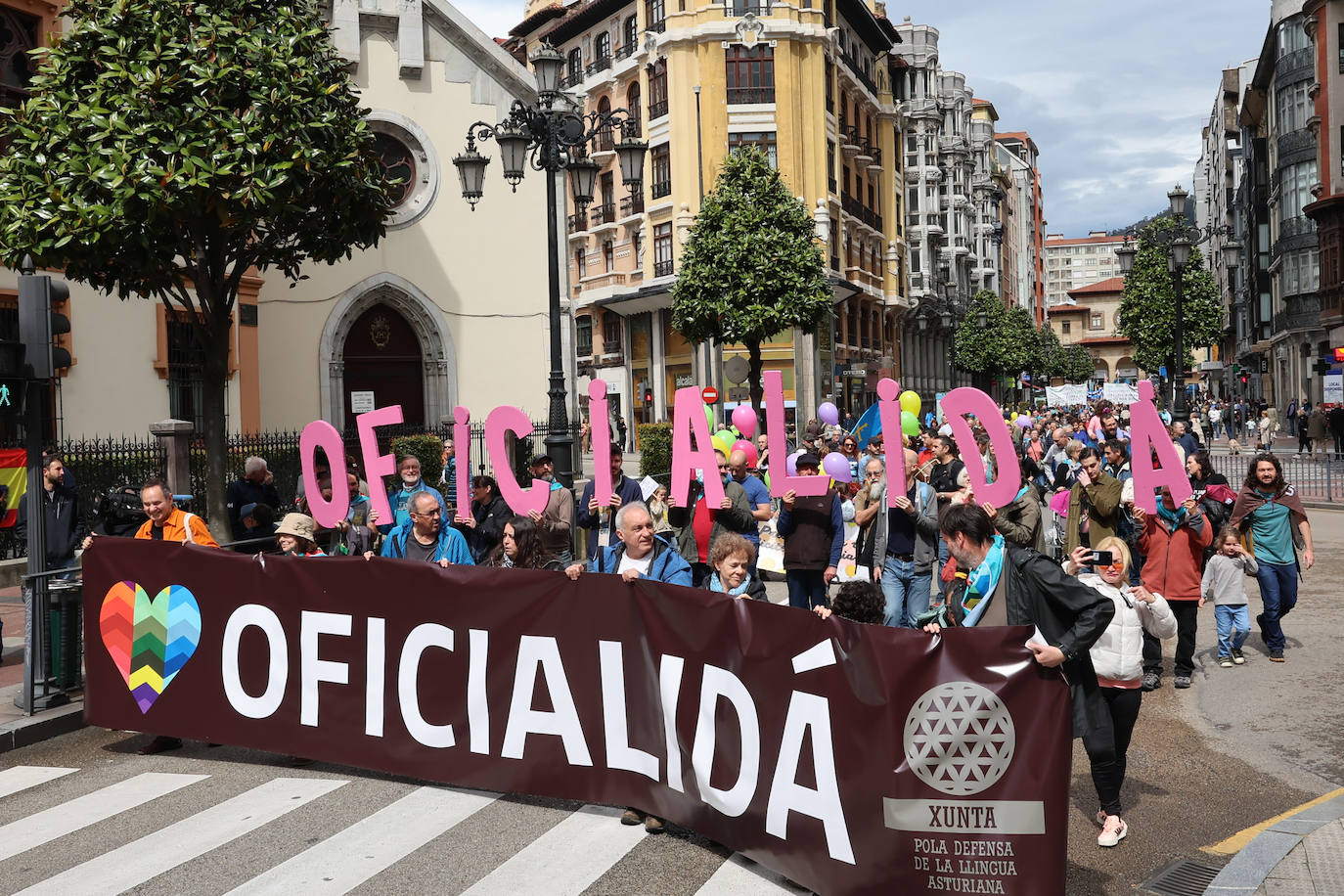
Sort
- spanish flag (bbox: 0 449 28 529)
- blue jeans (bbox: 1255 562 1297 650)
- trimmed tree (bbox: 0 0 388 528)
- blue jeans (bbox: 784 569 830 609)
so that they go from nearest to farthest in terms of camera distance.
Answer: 1. blue jeans (bbox: 1255 562 1297 650)
2. blue jeans (bbox: 784 569 830 609)
3. spanish flag (bbox: 0 449 28 529)
4. trimmed tree (bbox: 0 0 388 528)

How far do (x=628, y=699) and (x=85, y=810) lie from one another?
130 inches

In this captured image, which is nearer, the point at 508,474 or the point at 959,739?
the point at 959,739

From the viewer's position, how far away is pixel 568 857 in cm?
554

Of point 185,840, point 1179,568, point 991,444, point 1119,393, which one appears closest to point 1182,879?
point 991,444

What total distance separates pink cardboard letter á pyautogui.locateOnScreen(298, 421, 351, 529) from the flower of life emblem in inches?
182

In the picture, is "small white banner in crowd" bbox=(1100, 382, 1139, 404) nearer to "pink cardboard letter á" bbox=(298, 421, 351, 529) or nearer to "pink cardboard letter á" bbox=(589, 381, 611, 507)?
"pink cardboard letter á" bbox=(589, 381, 611, 507)

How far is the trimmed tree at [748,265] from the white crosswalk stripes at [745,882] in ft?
90.0

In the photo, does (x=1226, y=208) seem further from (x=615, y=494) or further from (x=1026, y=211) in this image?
(x=615, y=494)

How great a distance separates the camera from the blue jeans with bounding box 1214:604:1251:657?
9.13 m

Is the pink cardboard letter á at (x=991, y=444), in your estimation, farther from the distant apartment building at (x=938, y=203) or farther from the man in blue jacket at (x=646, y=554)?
the distant apartment building at (x=938, y=203)

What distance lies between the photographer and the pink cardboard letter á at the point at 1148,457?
5.81m

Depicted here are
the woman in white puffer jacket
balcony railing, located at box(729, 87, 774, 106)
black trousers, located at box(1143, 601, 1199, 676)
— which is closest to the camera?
the woman in white puffer jacket

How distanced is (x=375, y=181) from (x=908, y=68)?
56.1 meters

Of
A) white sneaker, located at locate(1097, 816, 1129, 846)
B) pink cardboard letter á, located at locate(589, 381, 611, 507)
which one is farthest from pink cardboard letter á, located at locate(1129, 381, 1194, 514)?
pink cardboard letter á, located at locate(589, 381, 611, 507)
